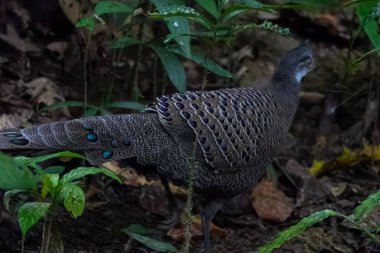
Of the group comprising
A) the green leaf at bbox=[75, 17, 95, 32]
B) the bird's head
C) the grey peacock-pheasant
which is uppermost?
the green leaf at bbox=[75, 17, 95, 32]

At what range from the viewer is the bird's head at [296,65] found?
16.6ft

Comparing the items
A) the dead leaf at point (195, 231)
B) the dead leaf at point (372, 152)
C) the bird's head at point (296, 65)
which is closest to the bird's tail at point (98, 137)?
the dead leaf at point (195, 231)

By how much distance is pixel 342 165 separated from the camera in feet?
18.7

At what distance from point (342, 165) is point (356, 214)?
2568mm

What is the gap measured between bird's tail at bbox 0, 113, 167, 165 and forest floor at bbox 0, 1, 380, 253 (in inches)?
22.9

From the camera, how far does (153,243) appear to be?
13.3 feet

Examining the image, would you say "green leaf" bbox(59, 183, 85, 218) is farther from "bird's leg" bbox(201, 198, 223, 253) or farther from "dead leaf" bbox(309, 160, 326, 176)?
"dead leaf" bbox(309, 160, 326, 176)

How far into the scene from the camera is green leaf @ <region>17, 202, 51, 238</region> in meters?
2.70

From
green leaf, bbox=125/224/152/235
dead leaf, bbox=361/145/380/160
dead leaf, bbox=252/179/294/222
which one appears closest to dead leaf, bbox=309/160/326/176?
dead leaf, bbox=361/145/380/160

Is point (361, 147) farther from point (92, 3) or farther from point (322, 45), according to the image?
point (92, 3)

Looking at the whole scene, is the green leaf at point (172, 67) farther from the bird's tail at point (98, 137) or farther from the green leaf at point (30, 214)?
the green leaf at point (30, 214)

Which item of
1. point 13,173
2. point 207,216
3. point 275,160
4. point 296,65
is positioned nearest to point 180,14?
point 13,173

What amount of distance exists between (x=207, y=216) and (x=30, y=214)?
170 cm

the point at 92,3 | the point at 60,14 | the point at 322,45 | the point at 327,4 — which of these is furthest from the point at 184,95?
the point at 322,45
